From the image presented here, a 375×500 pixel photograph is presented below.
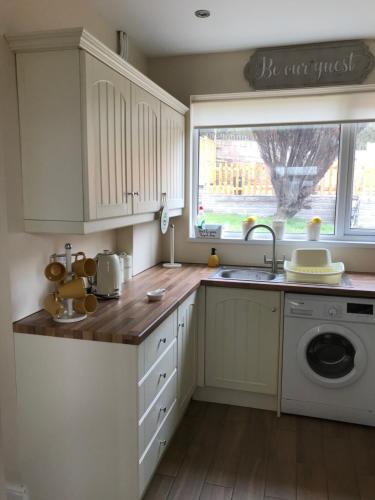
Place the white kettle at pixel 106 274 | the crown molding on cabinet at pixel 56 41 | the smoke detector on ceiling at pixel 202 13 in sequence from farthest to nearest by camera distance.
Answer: the smoke detector on ceiling at pixel 202 13 < the white kettle at pixel 106 274 < the crown molding on cabinet at pixel 56 41

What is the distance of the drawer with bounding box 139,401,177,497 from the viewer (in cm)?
183

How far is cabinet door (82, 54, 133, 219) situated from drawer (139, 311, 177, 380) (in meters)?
0.61

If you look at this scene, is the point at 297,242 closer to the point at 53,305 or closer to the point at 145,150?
the point at 145,150

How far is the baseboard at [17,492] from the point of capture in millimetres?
1935

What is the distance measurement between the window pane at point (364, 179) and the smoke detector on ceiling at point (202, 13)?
1.37 metres

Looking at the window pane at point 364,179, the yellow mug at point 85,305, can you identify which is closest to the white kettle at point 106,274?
the yellow mug at point 85,305

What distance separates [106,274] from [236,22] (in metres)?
1.74

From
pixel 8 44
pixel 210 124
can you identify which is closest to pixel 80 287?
pixel 8 44

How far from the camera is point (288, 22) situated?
8.32 feet

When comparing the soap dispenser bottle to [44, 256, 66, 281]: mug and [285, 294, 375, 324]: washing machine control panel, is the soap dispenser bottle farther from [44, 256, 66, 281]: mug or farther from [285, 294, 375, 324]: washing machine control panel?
[44, 256, 66, 281]: mug

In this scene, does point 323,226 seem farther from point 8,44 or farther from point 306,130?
point 8,44

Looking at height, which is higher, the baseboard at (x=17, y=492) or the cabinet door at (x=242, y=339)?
the cabinet door at (x=242, y=339)

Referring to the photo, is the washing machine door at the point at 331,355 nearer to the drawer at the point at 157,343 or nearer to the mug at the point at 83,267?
the drawer at the point at 157,343

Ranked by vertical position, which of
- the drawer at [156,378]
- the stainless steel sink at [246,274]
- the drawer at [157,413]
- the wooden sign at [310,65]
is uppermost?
the wooden sign at [310,65]
